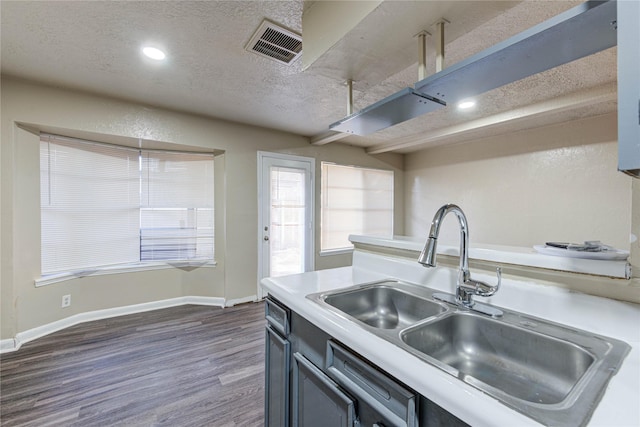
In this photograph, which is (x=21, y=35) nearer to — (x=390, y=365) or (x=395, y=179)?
(x=390, y=365)

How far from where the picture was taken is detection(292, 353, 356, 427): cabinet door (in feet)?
3.00

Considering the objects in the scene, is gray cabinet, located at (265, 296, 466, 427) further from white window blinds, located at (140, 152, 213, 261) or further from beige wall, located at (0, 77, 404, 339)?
white window blinds, located at (140, 152, 213, 261)

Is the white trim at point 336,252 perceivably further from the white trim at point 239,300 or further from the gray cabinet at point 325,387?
the gray cabinet at point 325,387

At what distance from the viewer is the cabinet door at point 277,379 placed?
1.27m

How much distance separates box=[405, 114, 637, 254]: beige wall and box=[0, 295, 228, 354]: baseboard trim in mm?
3795

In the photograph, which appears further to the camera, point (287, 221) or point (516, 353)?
point (287, 221)

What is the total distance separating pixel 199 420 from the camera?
168cm

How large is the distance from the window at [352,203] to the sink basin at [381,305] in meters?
3.09

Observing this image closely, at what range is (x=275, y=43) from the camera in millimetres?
1915

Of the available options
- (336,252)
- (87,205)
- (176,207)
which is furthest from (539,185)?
(87,205)

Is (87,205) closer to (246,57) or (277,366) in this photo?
(246,57)

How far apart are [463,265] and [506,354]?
33cm

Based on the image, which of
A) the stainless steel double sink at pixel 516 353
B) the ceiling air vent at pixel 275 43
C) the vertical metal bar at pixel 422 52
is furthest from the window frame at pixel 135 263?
the vertical metal bar at pixel 422 52

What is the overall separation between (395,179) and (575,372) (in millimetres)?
4895
